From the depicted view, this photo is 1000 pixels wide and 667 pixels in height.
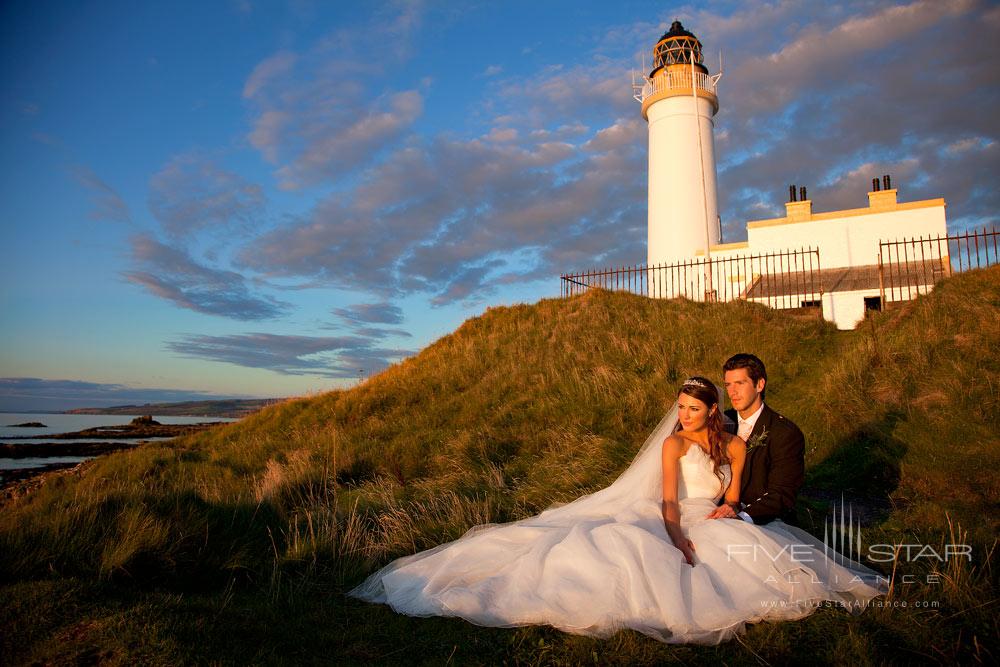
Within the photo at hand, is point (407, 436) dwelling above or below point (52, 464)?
above

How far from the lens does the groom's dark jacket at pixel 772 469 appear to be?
4551mm

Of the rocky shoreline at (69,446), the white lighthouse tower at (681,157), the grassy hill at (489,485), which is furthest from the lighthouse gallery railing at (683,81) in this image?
the rocky shoreline at (69,446)

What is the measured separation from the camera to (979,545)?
5129mm

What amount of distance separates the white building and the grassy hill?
852 centimetres

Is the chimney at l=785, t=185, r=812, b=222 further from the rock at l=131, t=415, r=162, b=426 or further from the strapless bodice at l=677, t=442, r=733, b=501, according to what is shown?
the rock at l=131, t=415, r=162, b=426

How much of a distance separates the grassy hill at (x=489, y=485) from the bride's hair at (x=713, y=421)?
125 centimetres

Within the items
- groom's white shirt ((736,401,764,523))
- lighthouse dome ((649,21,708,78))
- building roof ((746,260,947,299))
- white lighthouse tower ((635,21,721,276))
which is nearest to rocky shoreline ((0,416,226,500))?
groom's white shirt ((736,401,764,523))

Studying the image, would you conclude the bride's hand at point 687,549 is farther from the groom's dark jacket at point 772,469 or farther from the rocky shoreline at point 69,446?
the rocky shoreline at point 69,446

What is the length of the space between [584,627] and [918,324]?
11.6 metres

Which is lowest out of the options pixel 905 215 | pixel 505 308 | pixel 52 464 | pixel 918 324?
pixel 52 464

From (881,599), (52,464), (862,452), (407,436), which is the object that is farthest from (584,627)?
(52,464)

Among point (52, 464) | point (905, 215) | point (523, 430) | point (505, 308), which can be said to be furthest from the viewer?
point (905, 215)

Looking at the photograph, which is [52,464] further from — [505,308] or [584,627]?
[584,627]

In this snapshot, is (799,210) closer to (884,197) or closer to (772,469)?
(884,197)
